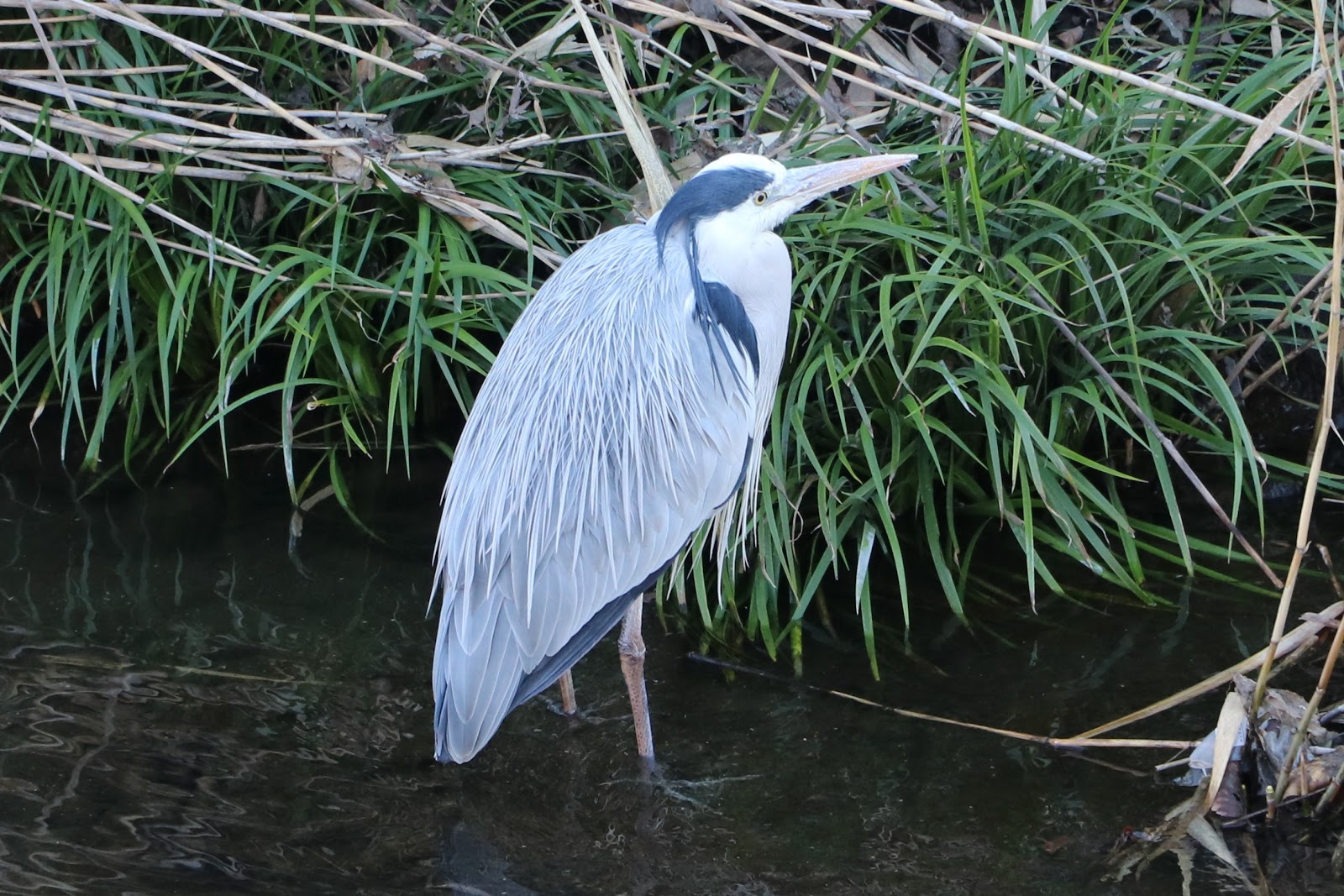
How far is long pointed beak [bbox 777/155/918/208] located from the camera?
8.21ft

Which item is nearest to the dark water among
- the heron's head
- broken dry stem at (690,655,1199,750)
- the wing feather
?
broken dry stem at (690,655,1199,750)

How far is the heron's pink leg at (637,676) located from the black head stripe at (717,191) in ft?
2.44

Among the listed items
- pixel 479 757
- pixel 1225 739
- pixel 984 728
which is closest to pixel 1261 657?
pixel 1225 739

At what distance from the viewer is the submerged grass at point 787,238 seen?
117 inches

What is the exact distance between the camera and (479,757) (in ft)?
8.71

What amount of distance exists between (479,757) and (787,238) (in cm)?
141

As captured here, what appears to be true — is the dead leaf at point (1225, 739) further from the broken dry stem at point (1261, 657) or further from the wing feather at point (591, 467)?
the wing feather at point (591, 467)

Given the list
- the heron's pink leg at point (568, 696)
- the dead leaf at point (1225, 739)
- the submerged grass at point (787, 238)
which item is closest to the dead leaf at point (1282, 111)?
the submerged grass at point (787, 238)

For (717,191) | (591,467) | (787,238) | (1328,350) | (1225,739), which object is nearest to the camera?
(1328,350)

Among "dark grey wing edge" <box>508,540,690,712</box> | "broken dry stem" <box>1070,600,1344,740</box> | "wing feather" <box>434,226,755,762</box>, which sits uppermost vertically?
"wing feather" <box>434,226,755,762</box>

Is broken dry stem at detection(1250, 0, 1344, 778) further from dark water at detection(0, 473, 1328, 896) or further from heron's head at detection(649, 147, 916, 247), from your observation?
heron's head at detection(649, 147, 916, 247)

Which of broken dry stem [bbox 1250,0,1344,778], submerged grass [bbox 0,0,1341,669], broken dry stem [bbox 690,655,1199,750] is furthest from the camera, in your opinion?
submerged grass [bbox 0,0,1341,669]

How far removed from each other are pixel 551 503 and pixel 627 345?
33cm

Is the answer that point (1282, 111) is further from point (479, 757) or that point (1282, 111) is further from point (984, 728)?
point (479, 757)
